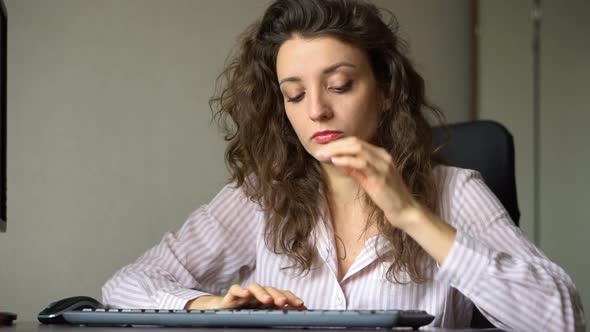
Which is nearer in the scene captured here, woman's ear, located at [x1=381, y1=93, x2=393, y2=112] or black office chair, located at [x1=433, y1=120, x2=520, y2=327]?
woman's ear, located at [x1=381, y1=93, x2=393, y2=112]

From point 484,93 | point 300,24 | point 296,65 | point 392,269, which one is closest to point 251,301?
point 392,269

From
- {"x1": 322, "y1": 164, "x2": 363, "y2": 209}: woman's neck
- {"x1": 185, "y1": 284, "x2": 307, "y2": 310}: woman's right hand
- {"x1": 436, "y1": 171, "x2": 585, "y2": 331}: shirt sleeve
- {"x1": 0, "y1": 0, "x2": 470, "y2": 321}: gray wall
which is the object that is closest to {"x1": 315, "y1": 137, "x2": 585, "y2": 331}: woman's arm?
{"x1": 436, "y1": 171, "x2": 585, "y2": 331}: shirt sleeve

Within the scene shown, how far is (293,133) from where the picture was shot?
1771 mm

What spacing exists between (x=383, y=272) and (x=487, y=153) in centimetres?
47

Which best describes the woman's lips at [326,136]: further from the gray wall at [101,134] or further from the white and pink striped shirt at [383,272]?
the gray wall at [101,134]

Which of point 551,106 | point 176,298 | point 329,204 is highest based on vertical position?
point 551,106

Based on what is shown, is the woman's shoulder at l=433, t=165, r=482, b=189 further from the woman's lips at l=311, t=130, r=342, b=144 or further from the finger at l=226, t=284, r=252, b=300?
the finger at l=226, t=284, r=252, b=300

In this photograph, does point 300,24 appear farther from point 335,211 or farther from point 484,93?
point 484,93

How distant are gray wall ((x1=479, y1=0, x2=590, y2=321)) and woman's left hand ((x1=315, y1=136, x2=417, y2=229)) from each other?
203 centimetres

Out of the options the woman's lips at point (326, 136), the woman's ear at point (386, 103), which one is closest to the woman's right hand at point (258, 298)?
the woman's lips at point (326, 136)

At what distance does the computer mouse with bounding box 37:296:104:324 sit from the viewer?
1.17 meters

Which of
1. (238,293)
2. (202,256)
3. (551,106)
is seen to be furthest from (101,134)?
(551,106)

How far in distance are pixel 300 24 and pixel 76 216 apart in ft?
3.48

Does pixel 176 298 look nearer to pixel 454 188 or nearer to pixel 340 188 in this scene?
pixel 340 188
